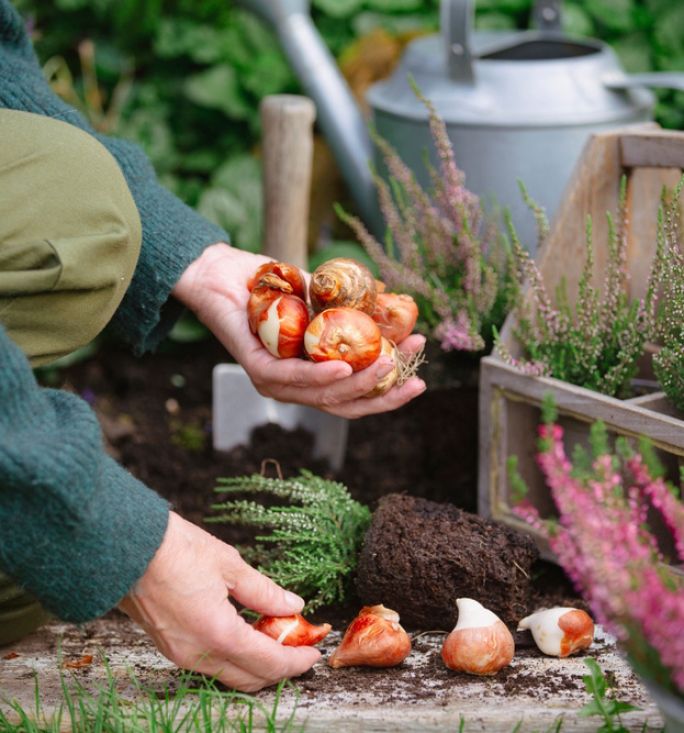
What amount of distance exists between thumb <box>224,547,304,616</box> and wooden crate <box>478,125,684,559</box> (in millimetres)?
514

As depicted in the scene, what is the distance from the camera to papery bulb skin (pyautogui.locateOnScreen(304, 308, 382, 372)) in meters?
1.52

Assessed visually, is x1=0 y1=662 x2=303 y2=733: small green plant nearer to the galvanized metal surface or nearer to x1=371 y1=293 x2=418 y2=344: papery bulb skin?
the galvanized metal surface

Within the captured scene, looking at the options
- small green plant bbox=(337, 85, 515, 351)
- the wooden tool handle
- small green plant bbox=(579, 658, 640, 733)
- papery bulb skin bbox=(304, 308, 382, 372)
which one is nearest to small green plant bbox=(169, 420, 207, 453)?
the wooden tool handle

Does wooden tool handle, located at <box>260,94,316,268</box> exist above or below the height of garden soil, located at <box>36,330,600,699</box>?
above

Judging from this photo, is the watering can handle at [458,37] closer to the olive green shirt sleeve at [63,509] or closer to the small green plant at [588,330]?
the small green plant at [588,330]

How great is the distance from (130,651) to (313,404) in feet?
1.48

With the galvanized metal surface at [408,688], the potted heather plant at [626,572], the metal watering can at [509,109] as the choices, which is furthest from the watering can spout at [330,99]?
the potted heather plant at [626,572]

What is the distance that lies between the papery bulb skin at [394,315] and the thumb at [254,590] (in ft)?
1.51

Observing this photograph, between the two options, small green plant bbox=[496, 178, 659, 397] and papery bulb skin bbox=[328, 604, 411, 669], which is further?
small green plant bbox=[496, 178, 659, 397]

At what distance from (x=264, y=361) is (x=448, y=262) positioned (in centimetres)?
59

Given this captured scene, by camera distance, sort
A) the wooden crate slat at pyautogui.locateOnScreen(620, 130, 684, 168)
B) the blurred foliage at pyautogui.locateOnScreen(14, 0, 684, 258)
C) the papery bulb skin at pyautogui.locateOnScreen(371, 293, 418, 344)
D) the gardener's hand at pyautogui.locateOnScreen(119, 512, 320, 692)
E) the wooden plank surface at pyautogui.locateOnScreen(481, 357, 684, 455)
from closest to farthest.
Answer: the gardener's hand at pyautogui.locateOnScreen(119, 512, 320, 692), the wooden plank surface at pyautogui.locateOnScreen(481, 357, 684, 455), the papery bulb skin at pyautogui.locateOnScreen(371, 293, 418, 344), the wooden crate slat at pyautogui.locateOnScreen(620, 130, 684, 168), the blurred foliage at pyautogui.locateOnScreen(14, 0, 684, 258)

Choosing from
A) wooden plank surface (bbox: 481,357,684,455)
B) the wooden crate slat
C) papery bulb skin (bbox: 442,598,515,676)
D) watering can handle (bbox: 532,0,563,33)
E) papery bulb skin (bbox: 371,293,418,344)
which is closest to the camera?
papery bulb skin (bbox: 442,598,515,676)

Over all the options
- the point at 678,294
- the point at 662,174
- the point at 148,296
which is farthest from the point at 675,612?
the point at 662,174

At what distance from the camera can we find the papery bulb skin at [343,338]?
4.98 ft
